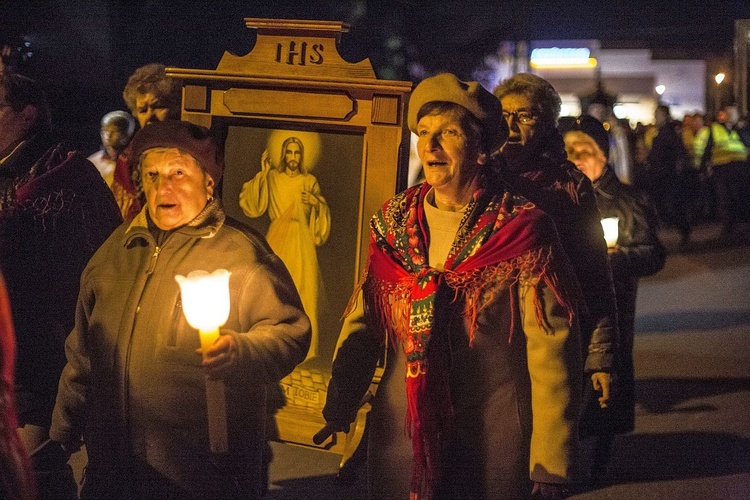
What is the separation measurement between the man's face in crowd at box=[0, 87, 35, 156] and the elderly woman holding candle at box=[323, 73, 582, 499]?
76.5 inches

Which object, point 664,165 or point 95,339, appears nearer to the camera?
point 95,339

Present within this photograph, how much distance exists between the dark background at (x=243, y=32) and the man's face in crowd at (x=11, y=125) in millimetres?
6029

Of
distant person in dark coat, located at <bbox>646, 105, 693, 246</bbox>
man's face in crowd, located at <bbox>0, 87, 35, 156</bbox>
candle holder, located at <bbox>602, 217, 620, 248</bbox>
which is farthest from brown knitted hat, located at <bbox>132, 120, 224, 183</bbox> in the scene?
distant person in dark coat, located at <bbox>646, 105, 693, 246</bbox>

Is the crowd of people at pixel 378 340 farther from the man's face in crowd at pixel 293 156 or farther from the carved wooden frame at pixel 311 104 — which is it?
the man's face in crowd at pixel 293 156

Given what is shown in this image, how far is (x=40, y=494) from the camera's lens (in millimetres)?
4938

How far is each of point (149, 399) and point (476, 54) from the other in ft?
38.6

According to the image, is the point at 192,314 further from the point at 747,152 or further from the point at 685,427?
the point at 747,152

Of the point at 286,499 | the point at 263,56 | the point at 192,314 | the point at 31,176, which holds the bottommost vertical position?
the point at 286,499

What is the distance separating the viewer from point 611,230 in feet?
19.6

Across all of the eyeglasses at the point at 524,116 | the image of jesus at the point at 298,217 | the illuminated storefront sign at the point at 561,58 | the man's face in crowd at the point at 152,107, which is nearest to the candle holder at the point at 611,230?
the eyeglasses at the point at 524,116

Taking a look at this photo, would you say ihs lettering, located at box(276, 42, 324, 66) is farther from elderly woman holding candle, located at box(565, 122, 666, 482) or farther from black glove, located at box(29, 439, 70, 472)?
elderly woman holding candle, located at box(565, 122, 666, 482)

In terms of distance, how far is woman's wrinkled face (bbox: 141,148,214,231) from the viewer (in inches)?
149

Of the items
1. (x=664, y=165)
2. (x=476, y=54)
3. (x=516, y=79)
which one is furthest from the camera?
(x=664, y=165)

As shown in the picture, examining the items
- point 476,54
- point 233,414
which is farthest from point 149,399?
point 476,54
